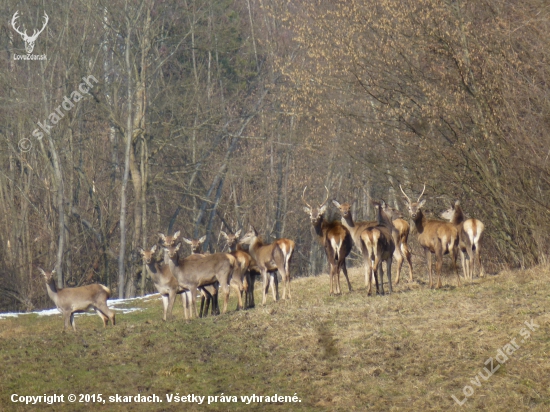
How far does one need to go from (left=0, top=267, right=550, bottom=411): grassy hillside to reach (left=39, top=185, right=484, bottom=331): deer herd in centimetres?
135

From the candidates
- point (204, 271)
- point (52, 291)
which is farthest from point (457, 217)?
point (52, 291)

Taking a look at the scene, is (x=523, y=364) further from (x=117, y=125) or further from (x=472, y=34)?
(x=117, y=125)

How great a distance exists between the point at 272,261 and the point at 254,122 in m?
27.0

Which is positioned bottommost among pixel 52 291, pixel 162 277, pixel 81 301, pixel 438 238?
pixel 81 301

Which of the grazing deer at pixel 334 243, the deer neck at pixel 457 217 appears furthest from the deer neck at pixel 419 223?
the grazing deer at pixel 334 243

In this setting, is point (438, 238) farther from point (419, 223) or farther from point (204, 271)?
point (204, 271)

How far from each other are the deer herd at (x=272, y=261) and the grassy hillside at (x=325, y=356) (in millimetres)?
1353

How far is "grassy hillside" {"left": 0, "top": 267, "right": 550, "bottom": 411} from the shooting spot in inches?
384

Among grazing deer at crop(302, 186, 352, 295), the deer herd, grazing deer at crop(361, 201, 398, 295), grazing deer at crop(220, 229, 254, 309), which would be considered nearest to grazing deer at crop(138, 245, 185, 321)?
the deer herd

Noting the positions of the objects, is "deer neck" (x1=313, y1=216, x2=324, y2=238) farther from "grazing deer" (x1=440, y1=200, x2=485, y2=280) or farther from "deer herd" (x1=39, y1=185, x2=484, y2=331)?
"grazing deer" (x1=440, y1=200, x2=485, y2=280)

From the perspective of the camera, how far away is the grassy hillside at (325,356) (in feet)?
32.0

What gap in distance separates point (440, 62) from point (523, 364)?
1054 cm

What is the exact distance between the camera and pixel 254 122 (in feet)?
142

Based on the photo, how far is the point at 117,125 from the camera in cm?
3241
